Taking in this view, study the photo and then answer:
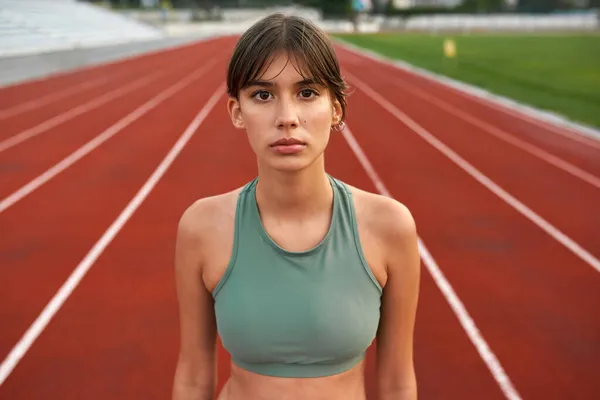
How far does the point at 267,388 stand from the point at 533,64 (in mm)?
23041

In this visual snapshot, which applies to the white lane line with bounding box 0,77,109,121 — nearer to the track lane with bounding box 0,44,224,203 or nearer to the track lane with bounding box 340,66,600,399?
the track lane with bounding box 0,44,224,203

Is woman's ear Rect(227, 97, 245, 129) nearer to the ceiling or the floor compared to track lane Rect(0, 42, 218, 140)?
nearer to the ceiling

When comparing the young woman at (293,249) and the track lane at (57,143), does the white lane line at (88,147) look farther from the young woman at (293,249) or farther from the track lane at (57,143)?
the young woman at (293,249)

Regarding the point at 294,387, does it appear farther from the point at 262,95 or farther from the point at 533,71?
the point at 533,71

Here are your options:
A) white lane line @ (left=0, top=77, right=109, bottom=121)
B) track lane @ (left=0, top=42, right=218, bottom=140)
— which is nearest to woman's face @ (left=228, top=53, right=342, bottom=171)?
track lane @ (left=0, top=42, right=218, bottom=140)

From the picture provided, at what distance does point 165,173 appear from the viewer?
7.93 m

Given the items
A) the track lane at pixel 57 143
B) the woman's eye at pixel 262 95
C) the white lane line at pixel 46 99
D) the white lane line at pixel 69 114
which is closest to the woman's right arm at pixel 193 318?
the woman's eye at pixel 262 95

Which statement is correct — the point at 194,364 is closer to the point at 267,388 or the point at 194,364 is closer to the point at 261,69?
the point at 267,388

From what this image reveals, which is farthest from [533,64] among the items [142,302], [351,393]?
[351,393]

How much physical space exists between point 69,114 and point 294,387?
470 inches

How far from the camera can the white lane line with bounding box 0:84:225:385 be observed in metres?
3.77

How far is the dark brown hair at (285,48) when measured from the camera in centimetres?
120

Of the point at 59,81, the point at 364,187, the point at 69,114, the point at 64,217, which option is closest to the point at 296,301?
the point at 64,217

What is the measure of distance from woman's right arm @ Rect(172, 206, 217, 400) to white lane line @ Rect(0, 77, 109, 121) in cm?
1150
